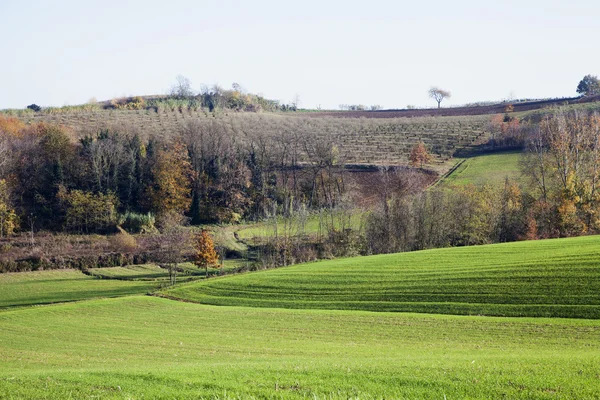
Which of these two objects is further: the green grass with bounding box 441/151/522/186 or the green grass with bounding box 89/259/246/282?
the green grass with bounding box 441/151/522/186

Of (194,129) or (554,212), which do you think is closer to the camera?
(554,212)

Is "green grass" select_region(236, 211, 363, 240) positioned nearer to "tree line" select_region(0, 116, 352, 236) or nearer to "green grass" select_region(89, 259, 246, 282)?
"tree line" select_region(0, 116, 352, 236)

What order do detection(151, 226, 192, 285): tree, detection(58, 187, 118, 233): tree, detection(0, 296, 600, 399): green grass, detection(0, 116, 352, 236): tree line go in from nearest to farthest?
detection(0, 296, 600, 399): green grass → detection(151, 226, 192, 285): tree → detection(58, 187, 118, 233): tree → detection(0, 116, 352, 236): tree line

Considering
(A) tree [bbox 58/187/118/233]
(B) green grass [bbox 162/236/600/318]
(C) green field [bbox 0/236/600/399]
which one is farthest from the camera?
(A) tree [bbox 58/187/118/233]

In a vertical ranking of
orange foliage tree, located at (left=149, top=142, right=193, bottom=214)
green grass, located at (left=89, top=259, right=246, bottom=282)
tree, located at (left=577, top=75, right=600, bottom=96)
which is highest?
tree, located at (left=577, top=75, right=600, bottom=96)

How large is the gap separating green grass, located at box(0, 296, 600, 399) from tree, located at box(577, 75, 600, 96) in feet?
471

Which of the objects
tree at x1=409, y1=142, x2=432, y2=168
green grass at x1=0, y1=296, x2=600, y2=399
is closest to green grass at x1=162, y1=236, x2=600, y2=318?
green grass at x1=0, y1=296, x2=600, y2=399

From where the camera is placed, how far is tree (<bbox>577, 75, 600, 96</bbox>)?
148 metres

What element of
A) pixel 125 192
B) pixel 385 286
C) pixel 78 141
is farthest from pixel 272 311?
pixel 78 141

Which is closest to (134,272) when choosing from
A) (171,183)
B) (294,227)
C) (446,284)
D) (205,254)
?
(205,254)

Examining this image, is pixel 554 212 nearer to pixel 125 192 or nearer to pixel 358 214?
pixel 358 214

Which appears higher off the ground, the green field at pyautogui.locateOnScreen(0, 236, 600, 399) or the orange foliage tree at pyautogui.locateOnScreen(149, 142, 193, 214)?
the orange foliage tree at pyautogui.locateOnScreen(149, 142, 193, 214)

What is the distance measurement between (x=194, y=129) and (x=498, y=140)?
205 ft

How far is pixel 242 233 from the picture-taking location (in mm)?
82750
